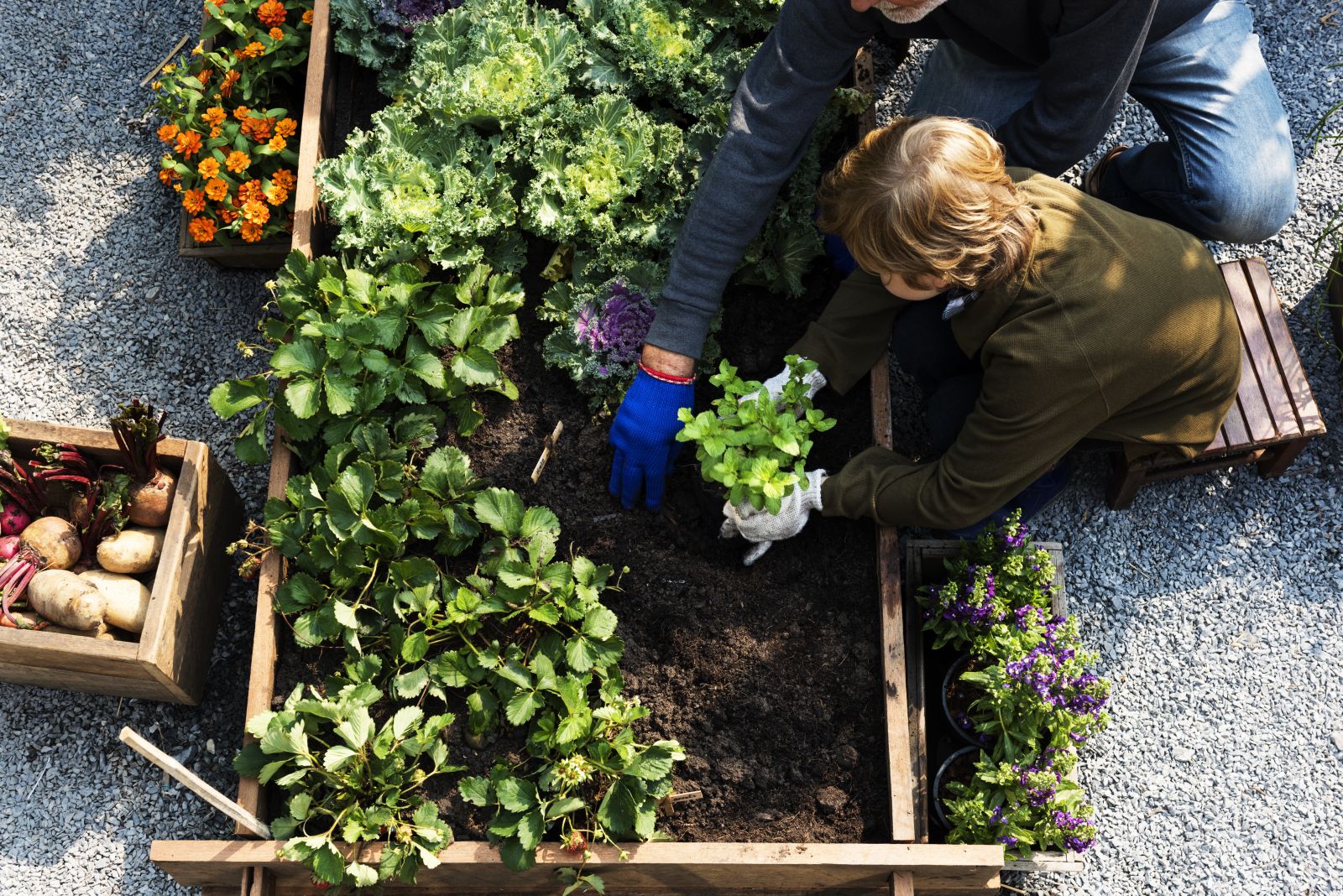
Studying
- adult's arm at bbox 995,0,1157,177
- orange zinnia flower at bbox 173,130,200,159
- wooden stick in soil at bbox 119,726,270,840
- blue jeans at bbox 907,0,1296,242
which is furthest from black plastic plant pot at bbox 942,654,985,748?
orange zinnia flower at bbox 173,130,200,159

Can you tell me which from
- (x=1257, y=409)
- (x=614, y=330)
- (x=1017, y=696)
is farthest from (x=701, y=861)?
(x=1257, y=409)

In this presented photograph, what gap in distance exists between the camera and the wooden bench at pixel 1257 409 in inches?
109

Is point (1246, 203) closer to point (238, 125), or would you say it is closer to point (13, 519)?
point (238, 125)

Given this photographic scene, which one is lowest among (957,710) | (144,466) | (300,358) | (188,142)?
(957,710)

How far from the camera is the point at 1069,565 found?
9.64ft

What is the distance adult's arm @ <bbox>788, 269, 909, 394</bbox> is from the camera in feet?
8.25

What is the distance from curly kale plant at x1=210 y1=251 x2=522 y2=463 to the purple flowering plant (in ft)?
4.70

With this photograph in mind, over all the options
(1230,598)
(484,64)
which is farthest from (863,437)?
(484,64)

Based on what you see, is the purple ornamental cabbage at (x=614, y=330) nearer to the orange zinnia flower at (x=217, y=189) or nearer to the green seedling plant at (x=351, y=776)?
the green seedling plant at (x=351, y=776)

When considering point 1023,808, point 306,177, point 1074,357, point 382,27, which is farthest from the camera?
point 382,27

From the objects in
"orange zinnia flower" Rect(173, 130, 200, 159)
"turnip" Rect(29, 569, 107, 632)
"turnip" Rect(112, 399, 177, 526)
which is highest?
"orange zinnia flower" Rect(173, 130, 200, 159)

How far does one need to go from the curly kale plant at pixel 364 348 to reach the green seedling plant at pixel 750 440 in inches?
22.5

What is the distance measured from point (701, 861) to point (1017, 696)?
2.61 feet

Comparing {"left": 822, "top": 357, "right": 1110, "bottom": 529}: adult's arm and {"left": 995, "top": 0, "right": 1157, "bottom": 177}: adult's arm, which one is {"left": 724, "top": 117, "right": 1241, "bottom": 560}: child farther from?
{"left": 995, "top": 0, "right": 1157, "bottom": 177}: adult's arm
